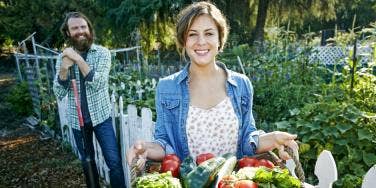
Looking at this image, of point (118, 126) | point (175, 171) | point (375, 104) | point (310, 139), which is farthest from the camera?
point (118, 126)

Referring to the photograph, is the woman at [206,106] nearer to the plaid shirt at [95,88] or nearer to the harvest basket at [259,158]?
the harvest basket at [259,158]

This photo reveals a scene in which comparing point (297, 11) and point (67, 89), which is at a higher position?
point (297, 11)

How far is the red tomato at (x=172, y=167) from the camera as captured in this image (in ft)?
4.89

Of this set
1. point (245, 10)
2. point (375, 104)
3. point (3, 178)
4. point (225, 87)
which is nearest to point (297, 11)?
point (245, 10)

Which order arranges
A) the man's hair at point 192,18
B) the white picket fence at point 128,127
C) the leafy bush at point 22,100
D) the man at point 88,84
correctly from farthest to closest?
the leafy bush at point 22,100 < the white picket fence at point 128,127 < the man at point 88,84 < the man's hair at point 192,18

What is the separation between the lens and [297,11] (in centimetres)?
1384

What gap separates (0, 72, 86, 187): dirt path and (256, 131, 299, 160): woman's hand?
3.16 metres

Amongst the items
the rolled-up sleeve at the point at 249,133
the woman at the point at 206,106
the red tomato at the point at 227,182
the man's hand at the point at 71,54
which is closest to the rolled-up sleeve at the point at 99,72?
the man's hand at the point at 71,54

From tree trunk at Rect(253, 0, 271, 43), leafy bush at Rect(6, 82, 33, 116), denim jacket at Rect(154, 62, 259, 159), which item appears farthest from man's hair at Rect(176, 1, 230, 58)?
tree trunk at Rect(253, 0, 271, 43)

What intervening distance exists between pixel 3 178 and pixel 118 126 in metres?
1.94

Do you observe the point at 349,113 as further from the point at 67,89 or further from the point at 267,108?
the point at 67,89

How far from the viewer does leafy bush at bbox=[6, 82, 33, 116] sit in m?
7.82

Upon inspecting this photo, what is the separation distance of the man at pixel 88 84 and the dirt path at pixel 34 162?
125cm

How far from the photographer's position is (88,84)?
10.6ft
